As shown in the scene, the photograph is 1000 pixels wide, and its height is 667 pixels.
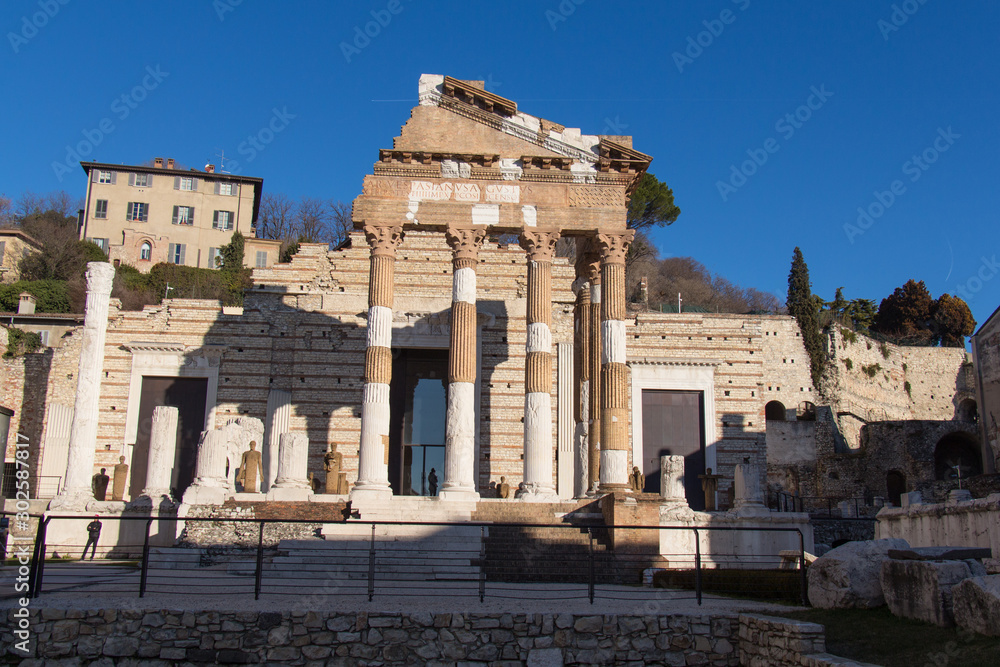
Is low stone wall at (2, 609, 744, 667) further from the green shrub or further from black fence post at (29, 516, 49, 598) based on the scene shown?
the green shrub

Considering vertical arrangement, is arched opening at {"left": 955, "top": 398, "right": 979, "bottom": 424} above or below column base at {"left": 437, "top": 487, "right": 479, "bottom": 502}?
above

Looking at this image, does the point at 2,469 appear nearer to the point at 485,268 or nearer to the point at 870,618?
the point at 485,268

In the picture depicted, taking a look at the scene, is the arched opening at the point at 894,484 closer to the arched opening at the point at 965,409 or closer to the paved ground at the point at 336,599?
the arched opening at the point at 965,409

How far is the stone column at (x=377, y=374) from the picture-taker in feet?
74.2

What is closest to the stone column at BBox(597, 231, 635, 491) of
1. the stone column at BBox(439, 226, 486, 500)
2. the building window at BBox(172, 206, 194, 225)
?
the stone column at BBox(439, 226, 486, 500)

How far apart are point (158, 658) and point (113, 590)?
209 cm

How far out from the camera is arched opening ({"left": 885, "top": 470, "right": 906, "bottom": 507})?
38312mm

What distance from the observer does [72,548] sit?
22188mm

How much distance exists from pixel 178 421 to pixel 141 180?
1384 inches

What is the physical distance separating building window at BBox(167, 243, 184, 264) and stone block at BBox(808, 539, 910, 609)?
2130 inches

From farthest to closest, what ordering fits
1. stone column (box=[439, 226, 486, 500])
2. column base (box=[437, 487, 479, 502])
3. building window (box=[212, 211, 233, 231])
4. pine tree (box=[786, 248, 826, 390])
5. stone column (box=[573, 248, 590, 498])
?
building window (box=[212, 211, 233, 231]) < pine tree (box=[786, 248, 826, 390]) < stone column (box=[573, 248, 590, 498]) < stone column (box=[439, 226, 486, 500]) < column base (box=[437, 487, 479, 502])

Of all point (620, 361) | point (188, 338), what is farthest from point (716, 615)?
point (188, 338)

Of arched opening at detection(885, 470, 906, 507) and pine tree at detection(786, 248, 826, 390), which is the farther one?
pine tree at detection(786, 248, 826, 390)

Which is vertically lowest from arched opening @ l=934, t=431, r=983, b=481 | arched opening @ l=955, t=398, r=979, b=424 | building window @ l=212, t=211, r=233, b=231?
arched opening @ l=934, t=431, r=983, b=481
